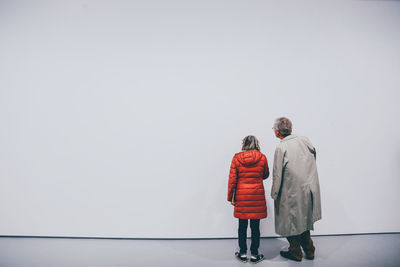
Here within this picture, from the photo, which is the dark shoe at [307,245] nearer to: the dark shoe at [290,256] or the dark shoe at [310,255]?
the dark shoe at [310,255]

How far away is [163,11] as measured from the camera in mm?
2783

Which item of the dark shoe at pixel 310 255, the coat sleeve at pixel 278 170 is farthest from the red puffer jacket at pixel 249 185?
the dark shoe at pixel 310 255

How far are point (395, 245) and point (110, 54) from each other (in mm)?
4264

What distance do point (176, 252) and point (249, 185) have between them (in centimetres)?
111

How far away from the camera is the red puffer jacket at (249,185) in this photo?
1.87 metres

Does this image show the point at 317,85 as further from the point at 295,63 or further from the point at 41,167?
the point at 41,167

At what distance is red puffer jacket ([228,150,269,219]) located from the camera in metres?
1.87

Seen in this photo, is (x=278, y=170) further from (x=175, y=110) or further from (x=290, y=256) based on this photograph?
(x=175, y=110)

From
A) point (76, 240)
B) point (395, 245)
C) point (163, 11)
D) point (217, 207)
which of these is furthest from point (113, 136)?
point (395, 245)

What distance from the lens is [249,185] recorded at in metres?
1.89

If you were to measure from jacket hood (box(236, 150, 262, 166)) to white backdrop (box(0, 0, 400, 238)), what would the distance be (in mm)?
727

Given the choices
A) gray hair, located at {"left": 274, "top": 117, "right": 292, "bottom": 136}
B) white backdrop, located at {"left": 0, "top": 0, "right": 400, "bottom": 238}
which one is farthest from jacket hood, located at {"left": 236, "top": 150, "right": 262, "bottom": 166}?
white backdrop, located at {"left": 0, "top": 0, "right": 400, "bottom": 238}

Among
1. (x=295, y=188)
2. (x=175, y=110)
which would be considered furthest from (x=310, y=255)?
(x=175, y=110)

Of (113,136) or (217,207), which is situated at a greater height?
(113,136)
